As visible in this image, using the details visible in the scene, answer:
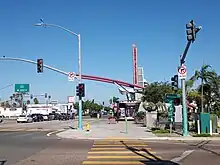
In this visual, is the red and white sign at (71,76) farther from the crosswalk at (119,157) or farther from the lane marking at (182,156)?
the lane marking at (182,156)

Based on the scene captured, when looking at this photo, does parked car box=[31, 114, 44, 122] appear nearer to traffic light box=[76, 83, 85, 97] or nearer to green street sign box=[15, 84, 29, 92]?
green street sign box=[15, 84, 29, 92]

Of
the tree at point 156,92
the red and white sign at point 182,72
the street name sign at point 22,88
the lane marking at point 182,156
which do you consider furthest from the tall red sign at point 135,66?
the lane marking at point 182,156

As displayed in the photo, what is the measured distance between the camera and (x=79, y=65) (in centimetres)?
3441

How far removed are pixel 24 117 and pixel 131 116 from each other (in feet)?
66.2

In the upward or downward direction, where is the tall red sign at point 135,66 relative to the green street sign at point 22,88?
upward

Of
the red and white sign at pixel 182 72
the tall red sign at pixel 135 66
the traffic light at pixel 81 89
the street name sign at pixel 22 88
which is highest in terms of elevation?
the tall red sign at pixel 135 66

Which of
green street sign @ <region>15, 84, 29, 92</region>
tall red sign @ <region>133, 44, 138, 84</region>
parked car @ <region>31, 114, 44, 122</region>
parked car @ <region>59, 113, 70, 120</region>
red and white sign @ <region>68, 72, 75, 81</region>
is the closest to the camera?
red and white sign @ <region>68, 72, 75, 81</region>

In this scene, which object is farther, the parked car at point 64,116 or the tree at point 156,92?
the parked car at point 64,116

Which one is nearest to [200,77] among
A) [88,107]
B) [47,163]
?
[47,163]

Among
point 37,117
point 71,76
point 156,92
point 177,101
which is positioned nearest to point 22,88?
point 37,117

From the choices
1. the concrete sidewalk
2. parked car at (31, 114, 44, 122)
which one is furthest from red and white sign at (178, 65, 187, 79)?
parked car at (31, 114, 44, 122)

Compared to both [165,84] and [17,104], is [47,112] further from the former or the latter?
[17,104]

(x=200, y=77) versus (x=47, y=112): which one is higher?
(x=200, y=77)

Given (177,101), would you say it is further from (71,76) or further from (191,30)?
(71,76)
